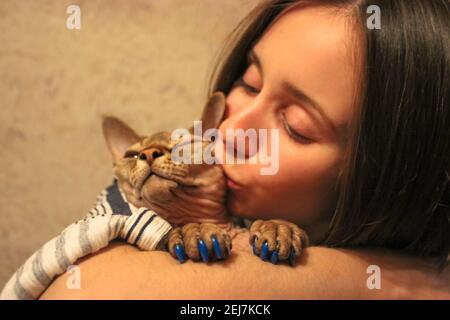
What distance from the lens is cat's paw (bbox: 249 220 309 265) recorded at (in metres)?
Result: 0.81

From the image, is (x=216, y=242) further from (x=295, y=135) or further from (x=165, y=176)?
(x=295, y=135)

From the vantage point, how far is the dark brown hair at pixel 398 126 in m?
0.90

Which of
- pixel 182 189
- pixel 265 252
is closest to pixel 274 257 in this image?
pixel 265 252

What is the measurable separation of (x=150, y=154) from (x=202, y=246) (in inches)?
10.4

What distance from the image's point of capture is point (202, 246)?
78cm

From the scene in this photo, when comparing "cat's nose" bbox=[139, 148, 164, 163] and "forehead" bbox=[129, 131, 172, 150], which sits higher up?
"forehead" bbox=[129, 131, 172, 150]

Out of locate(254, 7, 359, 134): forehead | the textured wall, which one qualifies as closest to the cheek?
locate(254, 7, 359, 134): forehead

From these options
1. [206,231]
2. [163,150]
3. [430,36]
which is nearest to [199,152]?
[163,150]

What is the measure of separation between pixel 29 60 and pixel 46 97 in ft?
0.45

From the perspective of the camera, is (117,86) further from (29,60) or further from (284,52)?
(284,52)

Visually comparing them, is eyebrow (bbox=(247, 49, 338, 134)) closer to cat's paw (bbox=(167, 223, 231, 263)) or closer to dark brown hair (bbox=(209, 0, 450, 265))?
dark brown hair (bbox=(209, 0, 450, 265))

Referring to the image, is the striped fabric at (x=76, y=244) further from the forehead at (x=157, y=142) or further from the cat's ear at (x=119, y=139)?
the cat's ear at (x=119, y=139)

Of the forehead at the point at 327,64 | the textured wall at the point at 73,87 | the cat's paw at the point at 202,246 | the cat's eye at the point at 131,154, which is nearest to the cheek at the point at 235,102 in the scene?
the forehead at the point at 327,64

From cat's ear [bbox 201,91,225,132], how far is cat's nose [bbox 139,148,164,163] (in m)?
0.15
